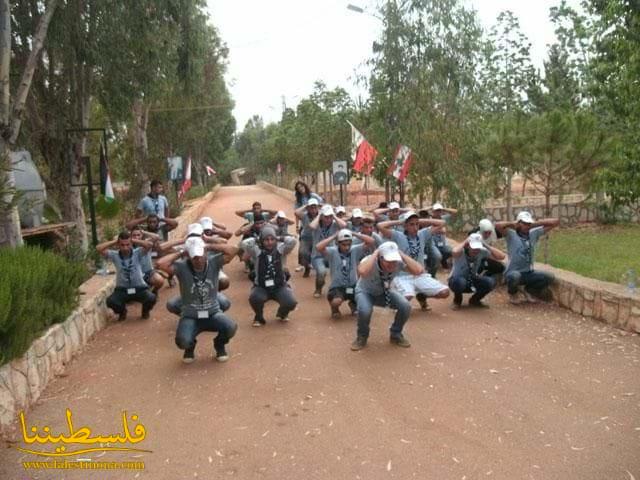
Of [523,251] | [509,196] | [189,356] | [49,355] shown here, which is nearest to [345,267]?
[189,356]

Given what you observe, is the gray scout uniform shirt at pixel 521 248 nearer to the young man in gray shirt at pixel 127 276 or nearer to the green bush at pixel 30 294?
the young man in gray shirt at pixel 127 276

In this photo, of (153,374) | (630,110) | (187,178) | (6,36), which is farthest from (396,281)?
(187,178)

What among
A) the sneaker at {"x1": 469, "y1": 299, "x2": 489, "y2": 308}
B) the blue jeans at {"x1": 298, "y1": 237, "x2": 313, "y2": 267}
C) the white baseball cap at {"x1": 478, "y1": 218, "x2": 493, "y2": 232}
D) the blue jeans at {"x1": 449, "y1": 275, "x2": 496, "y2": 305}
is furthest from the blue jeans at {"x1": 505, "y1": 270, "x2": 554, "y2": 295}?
the blue jeans at {"x1": 298, "y1": 237, "x2": 313, "y2": 267}

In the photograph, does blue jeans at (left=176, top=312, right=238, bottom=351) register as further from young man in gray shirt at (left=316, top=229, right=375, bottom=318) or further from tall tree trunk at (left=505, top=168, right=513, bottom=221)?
tall tree trunk at (left=505, top=168, right=513, bottom=221)

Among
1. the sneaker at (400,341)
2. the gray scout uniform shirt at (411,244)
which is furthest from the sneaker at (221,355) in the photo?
the gray scout uniform shirt at (411,244)

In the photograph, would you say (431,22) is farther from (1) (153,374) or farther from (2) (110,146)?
(2) (110,146)

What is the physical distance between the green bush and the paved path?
0.62m

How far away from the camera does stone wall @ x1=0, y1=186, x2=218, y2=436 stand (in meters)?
4.84

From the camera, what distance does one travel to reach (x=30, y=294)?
5523 mm

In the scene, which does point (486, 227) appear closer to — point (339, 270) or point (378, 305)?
point (339, 270)

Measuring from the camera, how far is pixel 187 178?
21766mm

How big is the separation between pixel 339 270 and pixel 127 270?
283cm

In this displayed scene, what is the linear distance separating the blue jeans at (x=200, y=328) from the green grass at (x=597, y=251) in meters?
5.63

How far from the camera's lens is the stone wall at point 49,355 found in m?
4.84
